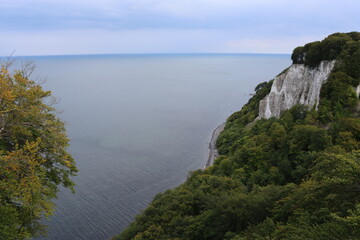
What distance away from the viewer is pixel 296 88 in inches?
1774

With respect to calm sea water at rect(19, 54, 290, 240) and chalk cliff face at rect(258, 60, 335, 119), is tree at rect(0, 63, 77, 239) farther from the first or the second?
chalk cliff face at rect(258, 60, 335, 119)

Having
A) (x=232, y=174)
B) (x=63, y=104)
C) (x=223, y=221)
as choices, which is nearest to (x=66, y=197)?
(x=232, y=174)

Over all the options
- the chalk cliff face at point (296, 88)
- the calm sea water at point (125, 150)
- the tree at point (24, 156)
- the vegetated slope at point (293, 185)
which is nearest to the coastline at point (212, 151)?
the calm sea water at point (125, 150)

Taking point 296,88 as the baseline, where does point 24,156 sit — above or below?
below

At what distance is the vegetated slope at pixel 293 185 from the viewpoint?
581 inches

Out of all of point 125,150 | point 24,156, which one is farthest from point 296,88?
point 24,156

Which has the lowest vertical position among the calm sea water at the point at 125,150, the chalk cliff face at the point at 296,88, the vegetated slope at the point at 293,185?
the calm sea water at the point at 125,150

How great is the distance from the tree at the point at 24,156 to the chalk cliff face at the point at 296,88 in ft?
111

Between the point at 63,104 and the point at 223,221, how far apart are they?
327 feet

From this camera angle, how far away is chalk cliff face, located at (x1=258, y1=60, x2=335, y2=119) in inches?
1563

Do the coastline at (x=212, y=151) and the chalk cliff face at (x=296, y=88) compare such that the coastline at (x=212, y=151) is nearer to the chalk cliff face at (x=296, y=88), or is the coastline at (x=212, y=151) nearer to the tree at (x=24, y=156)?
the chalk cliff face at (x=296, y=88)

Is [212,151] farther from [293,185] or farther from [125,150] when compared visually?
[293,185]

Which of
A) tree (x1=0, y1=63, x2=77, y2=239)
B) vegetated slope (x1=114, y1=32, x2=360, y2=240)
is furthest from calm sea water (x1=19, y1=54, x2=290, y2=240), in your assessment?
tree (x1=0, y1=63, x2=77, y2=239)

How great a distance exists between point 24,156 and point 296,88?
42092 millimetres
